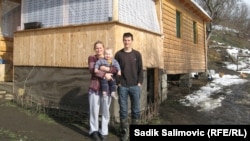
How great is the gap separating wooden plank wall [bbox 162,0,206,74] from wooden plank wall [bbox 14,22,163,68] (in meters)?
2.13

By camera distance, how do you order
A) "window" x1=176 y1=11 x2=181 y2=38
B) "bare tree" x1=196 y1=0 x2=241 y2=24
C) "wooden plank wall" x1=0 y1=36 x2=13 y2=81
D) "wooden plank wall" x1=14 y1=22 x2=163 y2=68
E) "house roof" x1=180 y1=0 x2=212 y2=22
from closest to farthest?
"wooden plank wall" x1=14 y1=22 x2=163 y2=68 < "wooden plank wall" x1=0 y1=36 x2=13 y2=81 < "window" x1=176 y1=11 x2=181 y2=38 < "house roof" x1=180 y1=0 x2=212 y2=22 < "bare tree" x1=196 y1=0 x2=241 y2=24

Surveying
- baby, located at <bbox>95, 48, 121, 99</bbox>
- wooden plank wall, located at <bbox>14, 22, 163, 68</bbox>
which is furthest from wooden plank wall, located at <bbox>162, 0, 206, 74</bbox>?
baby, located at <bbox>95, 48, 121, 99</bbox>

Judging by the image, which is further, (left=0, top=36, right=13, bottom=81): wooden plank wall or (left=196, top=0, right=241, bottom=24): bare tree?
(left=196, top=0, right=241, bottom=24): bare tree

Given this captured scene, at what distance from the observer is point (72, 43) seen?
8.95 meters

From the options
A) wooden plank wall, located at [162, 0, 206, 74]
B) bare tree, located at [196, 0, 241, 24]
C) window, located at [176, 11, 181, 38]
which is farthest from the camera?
bare tree, located at [196, 0, 241, 24]

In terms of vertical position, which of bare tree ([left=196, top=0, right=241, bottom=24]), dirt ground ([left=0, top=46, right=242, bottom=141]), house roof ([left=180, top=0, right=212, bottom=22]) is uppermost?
bare tree ([left=196, top=0, right=241, bottom=24])

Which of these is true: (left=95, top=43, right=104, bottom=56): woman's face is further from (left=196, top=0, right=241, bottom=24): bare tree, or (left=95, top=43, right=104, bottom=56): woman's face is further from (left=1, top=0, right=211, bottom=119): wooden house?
(left=196, top=0, right=241, bottom=24): bare tree

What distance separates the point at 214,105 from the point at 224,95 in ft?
7.98

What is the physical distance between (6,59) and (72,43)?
4548 mm

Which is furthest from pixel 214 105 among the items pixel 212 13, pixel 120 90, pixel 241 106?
pixel 212 13

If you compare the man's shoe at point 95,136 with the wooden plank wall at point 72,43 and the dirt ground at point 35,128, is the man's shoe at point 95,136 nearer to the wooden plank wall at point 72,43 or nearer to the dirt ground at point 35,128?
the dirt ground at point 35,128

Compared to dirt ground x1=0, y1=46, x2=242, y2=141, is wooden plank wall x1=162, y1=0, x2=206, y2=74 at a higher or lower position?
higher

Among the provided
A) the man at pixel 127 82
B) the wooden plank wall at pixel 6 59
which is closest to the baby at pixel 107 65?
the man at pixel 127 82

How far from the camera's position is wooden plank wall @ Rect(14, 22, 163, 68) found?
829 cm
